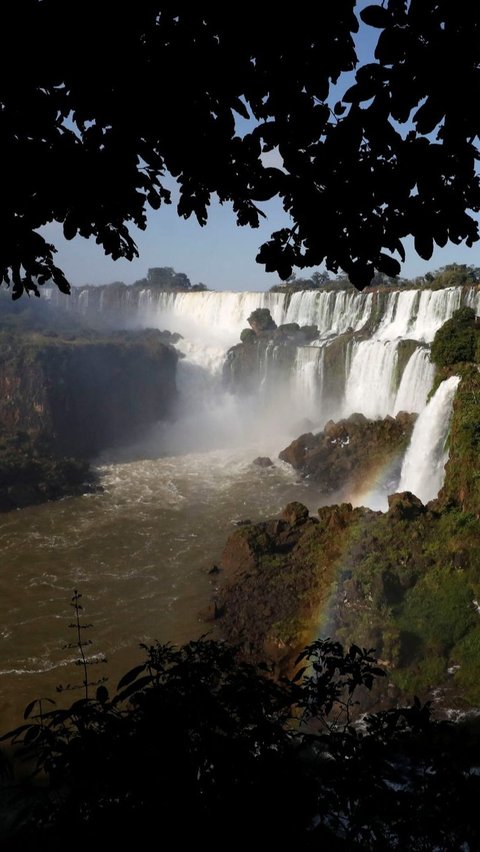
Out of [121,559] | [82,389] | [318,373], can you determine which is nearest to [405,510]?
[121,559]

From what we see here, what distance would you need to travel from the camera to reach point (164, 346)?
115ft

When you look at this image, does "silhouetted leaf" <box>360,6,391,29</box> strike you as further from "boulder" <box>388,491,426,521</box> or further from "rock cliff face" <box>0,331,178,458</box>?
"rock cliff face" <box>0,331,178,458</box>

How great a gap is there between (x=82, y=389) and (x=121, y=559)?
54.8ft

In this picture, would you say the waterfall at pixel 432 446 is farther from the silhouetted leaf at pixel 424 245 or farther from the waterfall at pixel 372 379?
the silhouetted leaf at pixel 424 245

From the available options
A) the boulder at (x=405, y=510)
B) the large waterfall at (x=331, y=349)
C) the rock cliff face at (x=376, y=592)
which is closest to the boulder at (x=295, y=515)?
the rock cliff face at (x=376, y=592)

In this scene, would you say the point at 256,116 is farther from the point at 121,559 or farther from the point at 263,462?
the point at 263,462

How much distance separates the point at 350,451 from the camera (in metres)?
23.2

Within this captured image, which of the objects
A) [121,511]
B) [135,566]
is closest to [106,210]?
[135,566]

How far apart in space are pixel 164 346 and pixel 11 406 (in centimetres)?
1038

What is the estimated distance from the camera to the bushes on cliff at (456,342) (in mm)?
18703

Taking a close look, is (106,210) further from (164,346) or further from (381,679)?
(164,346)

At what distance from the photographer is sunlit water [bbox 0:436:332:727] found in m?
12.2

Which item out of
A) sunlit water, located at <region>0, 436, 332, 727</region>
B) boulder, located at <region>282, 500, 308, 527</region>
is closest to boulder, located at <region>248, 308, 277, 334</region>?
sunlit water, located at <region>0, 436, 332, 727</region>

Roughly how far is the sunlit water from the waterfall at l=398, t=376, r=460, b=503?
4.60 metres
